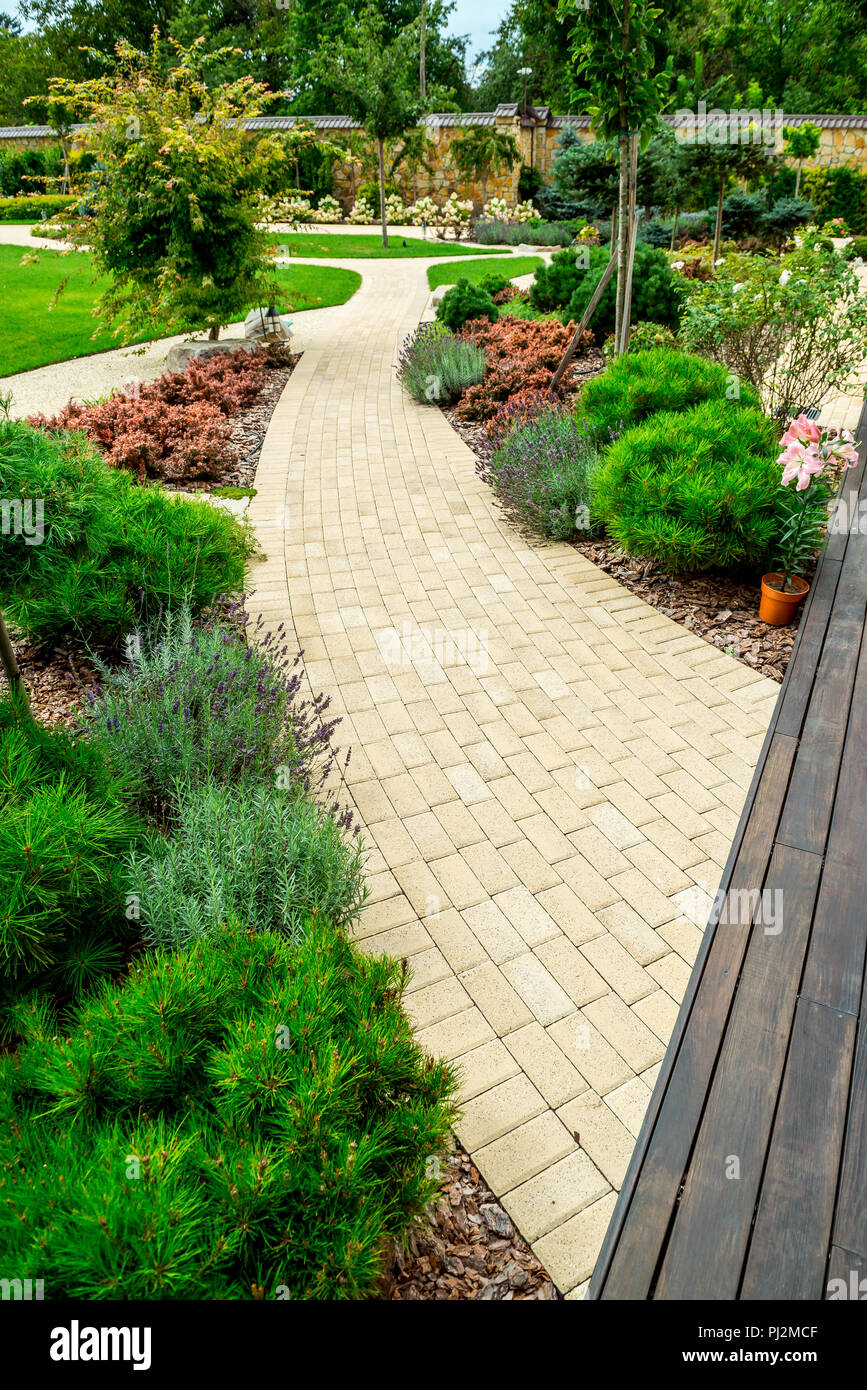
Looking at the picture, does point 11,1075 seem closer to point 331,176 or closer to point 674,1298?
point 674,1298

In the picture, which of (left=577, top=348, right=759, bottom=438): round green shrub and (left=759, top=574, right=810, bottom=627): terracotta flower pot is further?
(left=577, top=348, right=759, bottom=438): round green shrub

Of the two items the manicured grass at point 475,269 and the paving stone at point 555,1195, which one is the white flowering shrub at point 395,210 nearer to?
the manicured grass at point 475,269

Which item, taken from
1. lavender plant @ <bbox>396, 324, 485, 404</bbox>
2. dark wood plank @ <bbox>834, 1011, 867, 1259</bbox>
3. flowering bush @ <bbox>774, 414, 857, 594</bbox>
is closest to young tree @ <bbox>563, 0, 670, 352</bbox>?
lavender plant @ <bbox>396, 324, 485, 404</bbox>

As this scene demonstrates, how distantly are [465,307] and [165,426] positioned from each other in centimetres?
563

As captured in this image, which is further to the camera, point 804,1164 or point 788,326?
point 788,326

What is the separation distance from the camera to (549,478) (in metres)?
6.54

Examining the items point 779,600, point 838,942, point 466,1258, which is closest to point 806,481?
point 779,600

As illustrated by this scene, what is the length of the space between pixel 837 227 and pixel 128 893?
935 centimetres

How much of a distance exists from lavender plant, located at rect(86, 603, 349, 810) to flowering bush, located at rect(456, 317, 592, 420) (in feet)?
19.7

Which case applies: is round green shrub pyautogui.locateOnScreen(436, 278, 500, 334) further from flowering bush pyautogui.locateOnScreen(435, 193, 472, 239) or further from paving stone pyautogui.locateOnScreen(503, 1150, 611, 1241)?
flowering bush pyautogui.locateOnScreen(435, 193, 472, 239)

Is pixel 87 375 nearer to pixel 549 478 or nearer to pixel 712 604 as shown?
pixel 549 478

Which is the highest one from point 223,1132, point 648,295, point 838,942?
point 648,295

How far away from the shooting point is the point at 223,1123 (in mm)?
1861

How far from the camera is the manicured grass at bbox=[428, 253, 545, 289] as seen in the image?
674 inches
